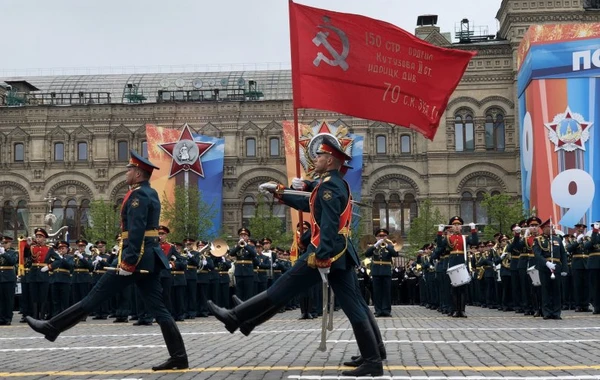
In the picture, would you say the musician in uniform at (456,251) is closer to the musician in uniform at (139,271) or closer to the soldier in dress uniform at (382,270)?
the soldier in dress uniform at (382,270)

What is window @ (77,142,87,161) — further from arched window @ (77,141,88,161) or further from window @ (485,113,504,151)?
window @ (485,113,504,151)

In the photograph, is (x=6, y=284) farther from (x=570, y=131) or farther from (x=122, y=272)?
(x=570, y=131)

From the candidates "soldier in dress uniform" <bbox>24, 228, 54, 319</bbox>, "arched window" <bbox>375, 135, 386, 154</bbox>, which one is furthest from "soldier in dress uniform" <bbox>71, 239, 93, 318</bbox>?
"arched window" <bbox>375, 135, 386, 154</bbox>

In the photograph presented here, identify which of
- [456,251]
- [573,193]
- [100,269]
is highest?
[573,193]

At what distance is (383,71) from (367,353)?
651 cm

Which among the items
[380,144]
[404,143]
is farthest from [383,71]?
[380,144]

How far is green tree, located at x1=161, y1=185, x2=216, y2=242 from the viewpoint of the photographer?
52.2 meters

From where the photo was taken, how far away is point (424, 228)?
2041 inches

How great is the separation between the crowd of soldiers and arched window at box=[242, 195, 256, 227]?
31.3 metres

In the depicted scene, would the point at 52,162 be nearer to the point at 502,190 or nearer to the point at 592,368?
the point at 502,190

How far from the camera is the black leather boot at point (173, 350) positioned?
9742mm

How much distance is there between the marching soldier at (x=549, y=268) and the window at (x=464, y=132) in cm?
3688

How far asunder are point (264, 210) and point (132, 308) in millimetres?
35230

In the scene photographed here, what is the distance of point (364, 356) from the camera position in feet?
30.5
